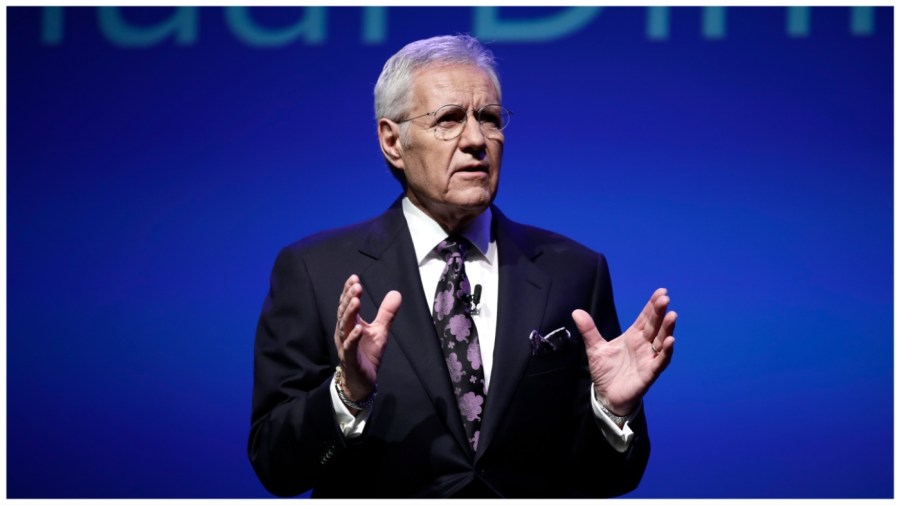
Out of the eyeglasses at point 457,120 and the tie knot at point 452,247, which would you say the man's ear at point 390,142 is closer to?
the eyeglasses at point 457,120

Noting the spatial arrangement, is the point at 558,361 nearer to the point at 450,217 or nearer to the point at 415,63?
the point at 450,217

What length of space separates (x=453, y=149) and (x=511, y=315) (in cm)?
38

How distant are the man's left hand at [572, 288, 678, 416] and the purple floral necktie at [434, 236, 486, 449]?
0.23 meters

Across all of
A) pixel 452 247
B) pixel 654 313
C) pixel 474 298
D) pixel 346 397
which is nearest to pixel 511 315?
pixel 474 298

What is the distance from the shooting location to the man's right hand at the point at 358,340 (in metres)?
1.69

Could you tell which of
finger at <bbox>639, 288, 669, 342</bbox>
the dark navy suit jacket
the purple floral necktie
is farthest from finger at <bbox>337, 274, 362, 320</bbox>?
finger at <bbox>639, 288, 669, 342</bbox>

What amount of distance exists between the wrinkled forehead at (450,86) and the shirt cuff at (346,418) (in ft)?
2.14

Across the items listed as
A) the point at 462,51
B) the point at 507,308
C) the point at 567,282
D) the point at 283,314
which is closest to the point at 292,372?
the point at 283,314

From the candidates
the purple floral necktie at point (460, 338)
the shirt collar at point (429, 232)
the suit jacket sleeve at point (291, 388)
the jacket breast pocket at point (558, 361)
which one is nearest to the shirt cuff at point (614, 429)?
the jacket breast pocket at point (558, 361)

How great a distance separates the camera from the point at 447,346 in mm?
1992

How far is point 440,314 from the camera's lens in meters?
2.02

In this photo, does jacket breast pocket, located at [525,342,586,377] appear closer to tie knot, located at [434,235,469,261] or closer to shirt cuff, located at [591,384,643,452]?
shirt cuff, located at [591,384,643,452]

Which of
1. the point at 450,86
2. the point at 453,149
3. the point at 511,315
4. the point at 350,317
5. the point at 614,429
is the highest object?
the point at 450,86

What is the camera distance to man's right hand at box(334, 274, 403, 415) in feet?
5.55
